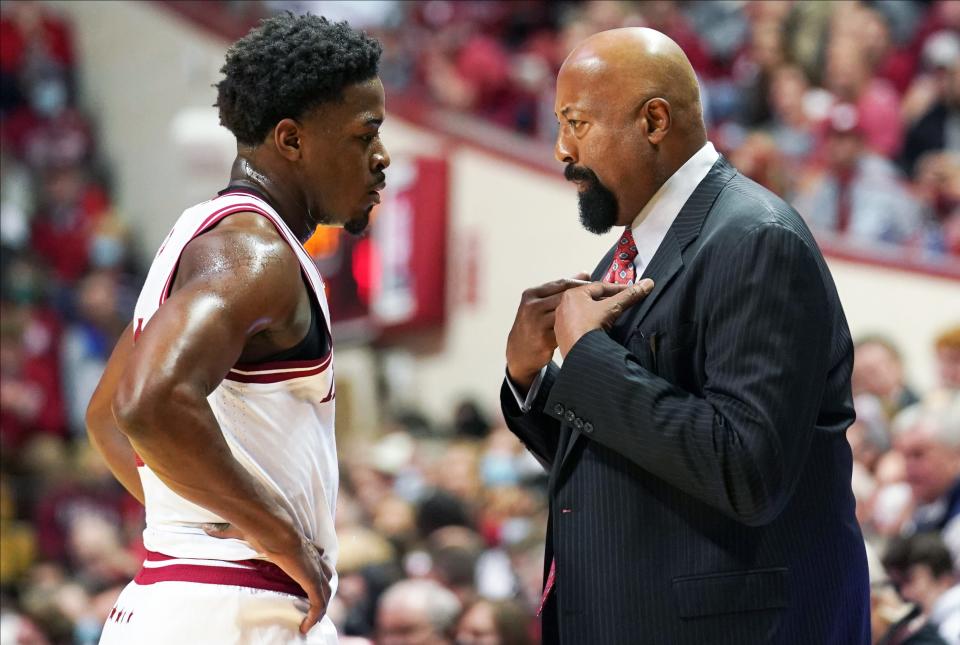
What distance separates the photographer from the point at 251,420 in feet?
8.29

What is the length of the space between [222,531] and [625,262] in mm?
949

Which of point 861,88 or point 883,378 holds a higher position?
→ point 861,88

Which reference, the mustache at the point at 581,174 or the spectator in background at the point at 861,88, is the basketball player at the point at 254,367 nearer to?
the mustache at the point at 581,174

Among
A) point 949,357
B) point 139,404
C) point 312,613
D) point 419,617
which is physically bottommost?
point 419,617

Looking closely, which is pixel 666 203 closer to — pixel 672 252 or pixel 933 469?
pixel 672 252

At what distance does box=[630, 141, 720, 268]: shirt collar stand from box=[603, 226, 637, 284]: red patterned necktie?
0.15 feet

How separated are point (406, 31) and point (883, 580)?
975cm

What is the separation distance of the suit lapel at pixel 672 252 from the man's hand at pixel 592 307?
26 millimetres

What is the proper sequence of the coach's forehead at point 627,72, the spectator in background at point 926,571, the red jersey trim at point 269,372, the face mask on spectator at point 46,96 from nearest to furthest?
the red jersey trim at point 269,372
the coach's forehead at point 627,72
the spectator in background at point 926,571
the face mask on spectator at point 46,96

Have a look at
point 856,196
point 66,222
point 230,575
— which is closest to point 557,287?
point 230,575

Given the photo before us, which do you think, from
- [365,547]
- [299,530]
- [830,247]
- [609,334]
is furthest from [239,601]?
[830,247]

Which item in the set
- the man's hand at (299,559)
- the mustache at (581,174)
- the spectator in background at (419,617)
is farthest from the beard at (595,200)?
the spectator in background at (419,617)

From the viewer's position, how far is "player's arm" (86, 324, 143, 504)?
9.27ft

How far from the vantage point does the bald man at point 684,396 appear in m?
2.39
